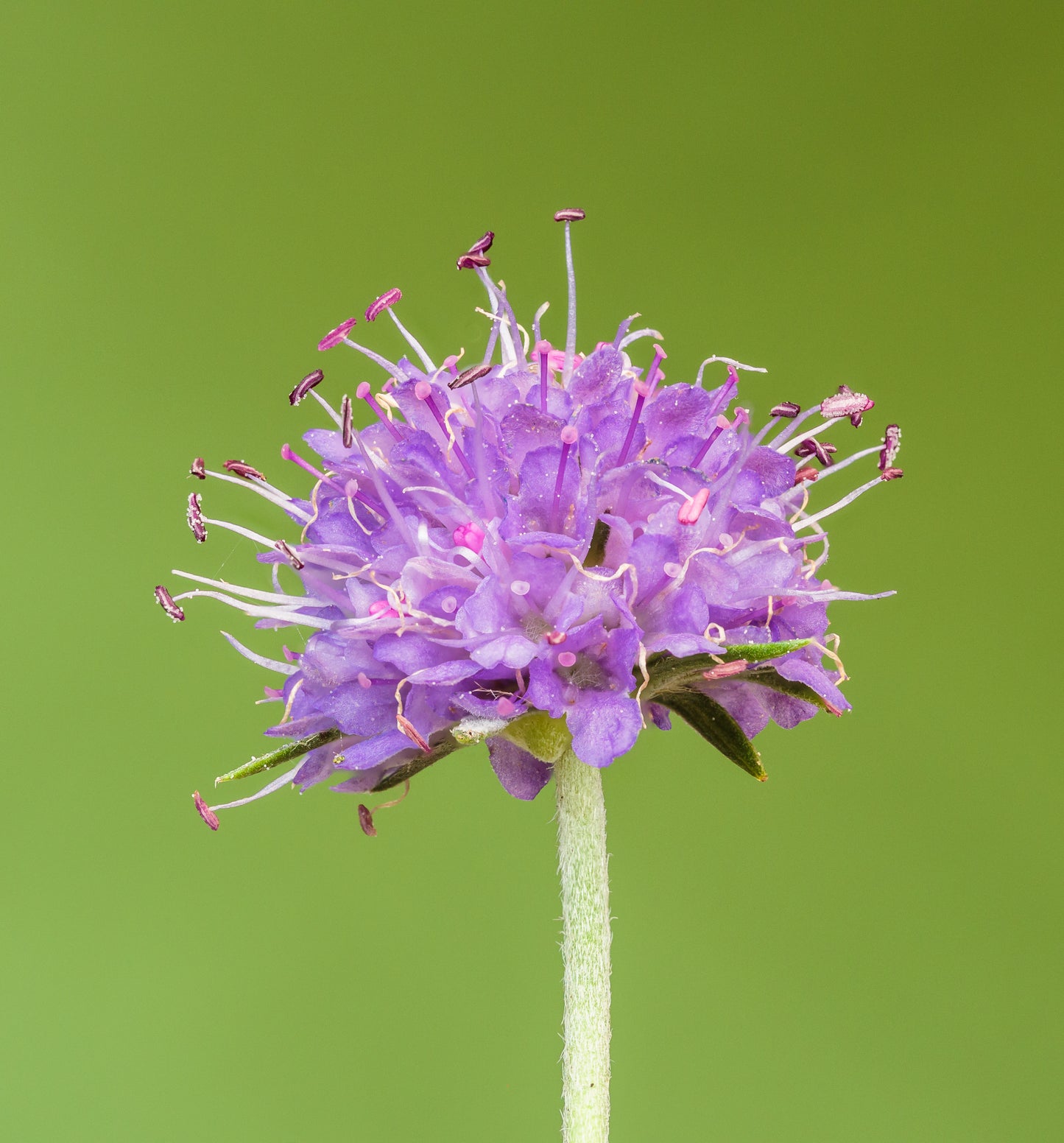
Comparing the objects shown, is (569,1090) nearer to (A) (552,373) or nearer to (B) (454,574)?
(B) (454,574)

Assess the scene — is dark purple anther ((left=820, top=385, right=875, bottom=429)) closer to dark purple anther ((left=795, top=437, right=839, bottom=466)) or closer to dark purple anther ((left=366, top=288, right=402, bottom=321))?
dark purple anther ((left=795, top=437, right=839, bottom=466))

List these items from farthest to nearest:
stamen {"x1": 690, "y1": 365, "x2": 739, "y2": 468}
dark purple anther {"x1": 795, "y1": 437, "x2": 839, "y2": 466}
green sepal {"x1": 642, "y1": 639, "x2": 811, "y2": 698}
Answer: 1. dark purple anther {"x1": 795, "y1": 437, "x2": 839, "y2": 466}
2. stamen {"x1": 690, "y1": 365, "x2": 739, "y2": 468}
3. green sepal {"x1": 642, "y1": 639, "x2": 811, "y2": 698}

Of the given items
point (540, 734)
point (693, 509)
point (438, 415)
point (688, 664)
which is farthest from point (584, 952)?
point (438, 415)

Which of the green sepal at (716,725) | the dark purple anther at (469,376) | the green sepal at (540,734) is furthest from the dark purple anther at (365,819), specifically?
the dark purple anther at (469,376)

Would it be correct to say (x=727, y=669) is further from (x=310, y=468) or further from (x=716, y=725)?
(x=310, y=468)

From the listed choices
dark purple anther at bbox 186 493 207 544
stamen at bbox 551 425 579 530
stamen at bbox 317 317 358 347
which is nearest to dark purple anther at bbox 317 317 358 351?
stamen at bbox 317 317 358 347

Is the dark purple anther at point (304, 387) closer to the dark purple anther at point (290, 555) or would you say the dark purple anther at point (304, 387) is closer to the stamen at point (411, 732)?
the dark purple anther at point (290, 555)
